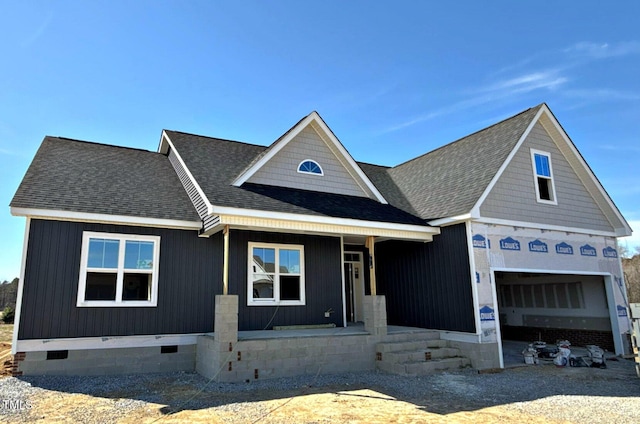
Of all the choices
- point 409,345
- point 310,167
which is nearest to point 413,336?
point 409,345

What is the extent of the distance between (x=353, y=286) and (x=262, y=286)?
421 centimetres

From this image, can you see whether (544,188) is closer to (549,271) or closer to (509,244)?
(549,271)

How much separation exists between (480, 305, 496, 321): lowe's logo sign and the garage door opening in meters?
2.07

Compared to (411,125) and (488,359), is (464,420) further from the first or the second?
(411,125)

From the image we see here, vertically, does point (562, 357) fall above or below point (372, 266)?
below

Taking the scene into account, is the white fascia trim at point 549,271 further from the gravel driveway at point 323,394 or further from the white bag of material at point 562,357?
the gravel driveway at point 323,394

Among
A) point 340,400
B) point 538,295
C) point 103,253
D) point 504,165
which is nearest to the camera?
point 340,400

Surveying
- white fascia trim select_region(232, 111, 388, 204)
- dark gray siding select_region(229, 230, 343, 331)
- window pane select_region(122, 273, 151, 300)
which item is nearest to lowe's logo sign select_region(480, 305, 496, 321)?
dark gray siding select_region(229, 230, 343, 331)

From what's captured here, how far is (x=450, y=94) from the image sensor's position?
14000mm

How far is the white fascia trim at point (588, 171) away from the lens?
1324cm

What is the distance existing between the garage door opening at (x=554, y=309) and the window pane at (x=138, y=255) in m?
10.1

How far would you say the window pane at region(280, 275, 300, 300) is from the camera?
11.7 meters

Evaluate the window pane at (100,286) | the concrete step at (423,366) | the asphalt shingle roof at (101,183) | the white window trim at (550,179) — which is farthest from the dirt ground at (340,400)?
the white window trim at (550,179)

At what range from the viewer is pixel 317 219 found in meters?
10.5
